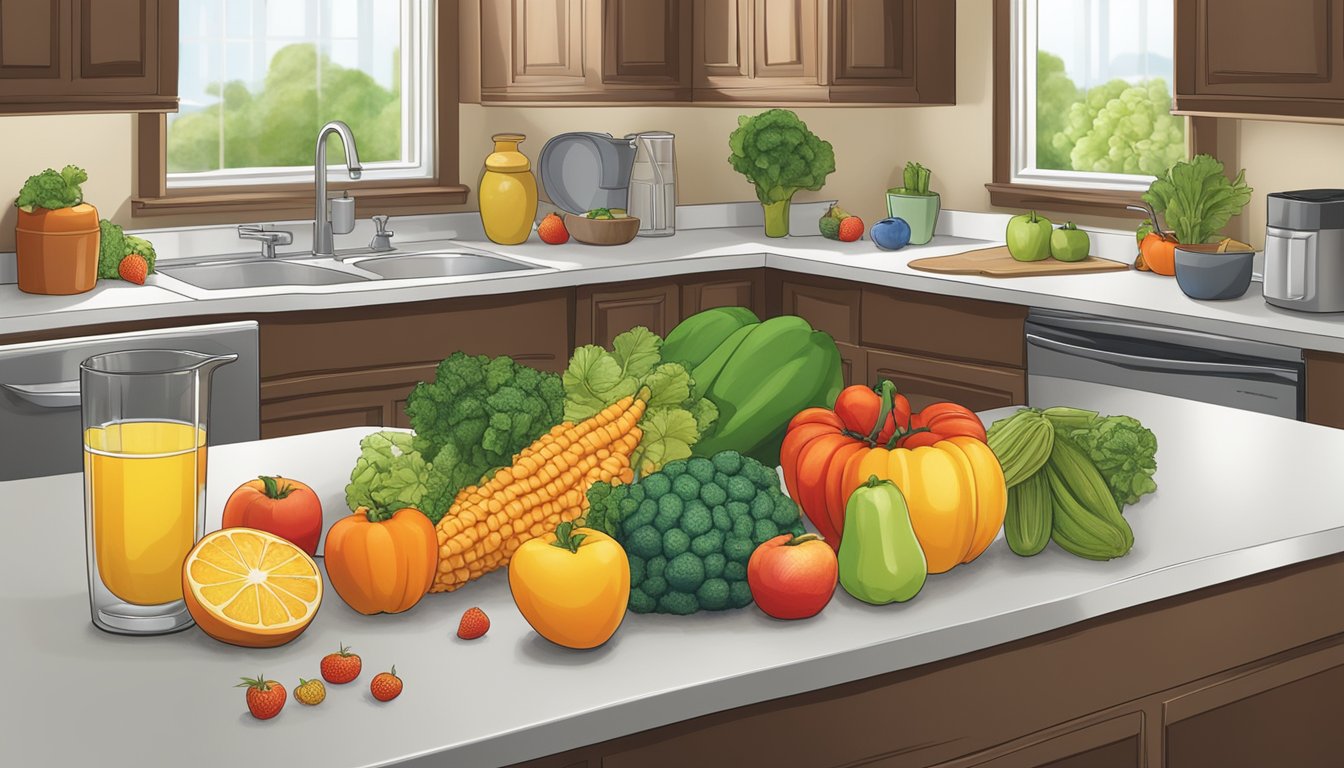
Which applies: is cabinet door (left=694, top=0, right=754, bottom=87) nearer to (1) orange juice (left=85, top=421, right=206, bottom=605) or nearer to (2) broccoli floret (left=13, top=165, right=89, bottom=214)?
(2) broccoli floret (left=13, top=165, right=89, bottom=214)

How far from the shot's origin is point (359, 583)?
126 centimetres

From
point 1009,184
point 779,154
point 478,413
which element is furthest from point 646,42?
point 478,413

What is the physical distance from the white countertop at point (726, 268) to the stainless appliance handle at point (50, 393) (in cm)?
16

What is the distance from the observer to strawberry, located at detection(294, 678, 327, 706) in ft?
3.58

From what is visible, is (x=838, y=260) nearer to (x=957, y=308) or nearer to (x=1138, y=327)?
(x=957, y=308)

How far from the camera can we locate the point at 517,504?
4.44 ft

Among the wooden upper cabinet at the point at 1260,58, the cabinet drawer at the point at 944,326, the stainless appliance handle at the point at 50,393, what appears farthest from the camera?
the cabinet drawer at the point at 944,326

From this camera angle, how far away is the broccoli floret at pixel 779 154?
4598mm

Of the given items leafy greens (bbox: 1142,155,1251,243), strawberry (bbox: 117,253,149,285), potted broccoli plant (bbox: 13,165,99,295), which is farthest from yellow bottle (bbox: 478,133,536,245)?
leafy greens (bbox: 1142,155,1251,243)

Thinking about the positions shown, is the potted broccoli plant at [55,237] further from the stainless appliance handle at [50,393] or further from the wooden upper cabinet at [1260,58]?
the wooden upper cabinet at [1260,58]

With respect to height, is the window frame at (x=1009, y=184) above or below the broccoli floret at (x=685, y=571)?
above

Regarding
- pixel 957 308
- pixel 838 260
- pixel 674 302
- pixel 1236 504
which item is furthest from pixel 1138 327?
pixel 1236 504

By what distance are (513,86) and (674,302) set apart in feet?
2.94


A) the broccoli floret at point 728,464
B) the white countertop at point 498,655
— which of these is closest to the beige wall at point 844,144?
the white countertop at point 498,655
